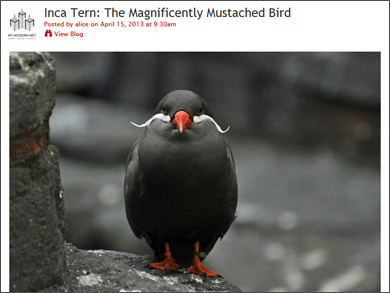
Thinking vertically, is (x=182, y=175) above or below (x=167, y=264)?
above

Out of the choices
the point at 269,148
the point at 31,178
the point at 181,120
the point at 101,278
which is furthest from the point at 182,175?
the point at 269,148

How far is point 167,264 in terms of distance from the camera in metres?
4.16

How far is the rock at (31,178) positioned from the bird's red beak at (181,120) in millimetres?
991

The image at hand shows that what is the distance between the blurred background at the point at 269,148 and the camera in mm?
8578

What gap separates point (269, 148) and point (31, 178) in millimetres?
8353

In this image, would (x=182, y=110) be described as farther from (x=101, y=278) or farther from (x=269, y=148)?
A: (x=269, y=148)

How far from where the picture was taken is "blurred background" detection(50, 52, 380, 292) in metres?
8.58

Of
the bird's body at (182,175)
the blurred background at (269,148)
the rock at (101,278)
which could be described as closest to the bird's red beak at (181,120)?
the bird's body at (182,175)

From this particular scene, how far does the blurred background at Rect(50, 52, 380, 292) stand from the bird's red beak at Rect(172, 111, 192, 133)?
4.92 meters

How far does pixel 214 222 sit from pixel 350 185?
22.7ft

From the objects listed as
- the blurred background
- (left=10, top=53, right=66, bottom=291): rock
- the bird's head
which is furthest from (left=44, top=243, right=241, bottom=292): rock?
the blurred background

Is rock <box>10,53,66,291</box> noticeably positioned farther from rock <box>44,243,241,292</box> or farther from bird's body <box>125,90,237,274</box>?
bird's body <box>125,90,237,274</box>

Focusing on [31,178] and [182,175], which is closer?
[31,178]

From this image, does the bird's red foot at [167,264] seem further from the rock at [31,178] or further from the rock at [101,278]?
the rock at [31,178]
